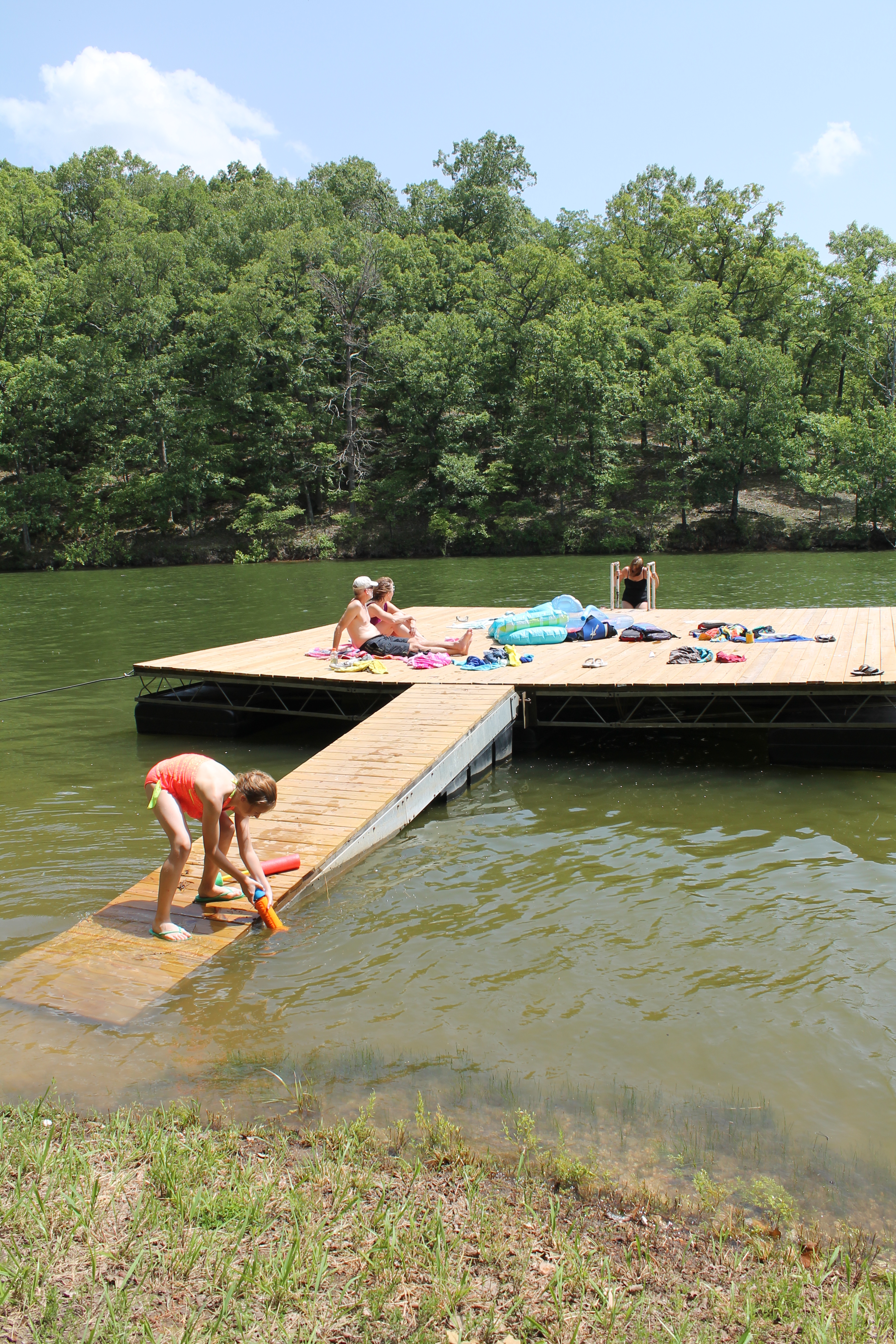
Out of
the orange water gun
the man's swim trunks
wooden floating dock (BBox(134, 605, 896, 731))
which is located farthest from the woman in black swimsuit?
the orange water gun

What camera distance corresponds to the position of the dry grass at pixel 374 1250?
3.02 metres

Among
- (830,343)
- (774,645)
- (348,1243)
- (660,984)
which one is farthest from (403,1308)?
(830,343)

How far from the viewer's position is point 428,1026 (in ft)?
17.3

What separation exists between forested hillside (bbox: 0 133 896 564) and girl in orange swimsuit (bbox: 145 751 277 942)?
142 ft

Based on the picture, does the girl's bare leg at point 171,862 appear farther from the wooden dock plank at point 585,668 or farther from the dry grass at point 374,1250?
the wooden dock plank at point 585,668

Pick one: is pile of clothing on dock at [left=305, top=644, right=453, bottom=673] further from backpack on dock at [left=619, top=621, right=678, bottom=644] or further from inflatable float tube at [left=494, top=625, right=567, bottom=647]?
backpack on dock at [left=619, top=621, right=678, bottom=644]

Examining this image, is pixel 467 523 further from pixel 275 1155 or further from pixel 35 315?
pixel 275 1155

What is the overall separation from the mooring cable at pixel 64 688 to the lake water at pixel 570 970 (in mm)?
3224

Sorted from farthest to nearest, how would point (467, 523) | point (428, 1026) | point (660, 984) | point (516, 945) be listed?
point (467, 523)
point (516, 945)
point (660, 984)
point (428, 1026)

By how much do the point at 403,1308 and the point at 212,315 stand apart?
5902 centimetres

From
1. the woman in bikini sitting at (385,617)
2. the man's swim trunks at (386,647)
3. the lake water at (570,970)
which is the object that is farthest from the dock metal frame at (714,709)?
the woman in bikini sitting at (385,617)


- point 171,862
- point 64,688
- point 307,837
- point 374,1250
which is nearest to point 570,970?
point 307,837

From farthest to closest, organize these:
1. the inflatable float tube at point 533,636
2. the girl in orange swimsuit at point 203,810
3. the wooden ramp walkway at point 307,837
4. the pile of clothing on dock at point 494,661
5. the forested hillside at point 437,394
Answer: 1. the forested hillside at point 437,394
2. the inflatable float tube at point 533,636
3. the pile of clothing on dock at point 494,661
4. the girl in orange swimsuit at point 203,810
5. the wooden ramp walkway at point 307,837

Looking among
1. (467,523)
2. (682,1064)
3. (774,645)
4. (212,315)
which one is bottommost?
(682,1064)
